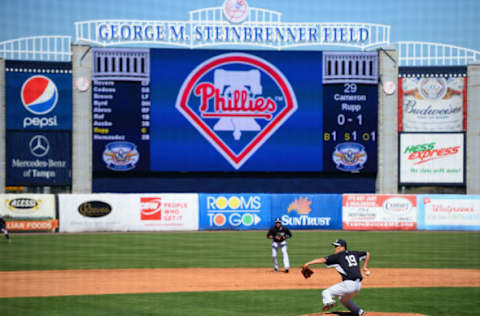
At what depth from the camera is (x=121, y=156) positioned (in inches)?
1761

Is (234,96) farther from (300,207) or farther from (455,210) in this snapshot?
(455,210)

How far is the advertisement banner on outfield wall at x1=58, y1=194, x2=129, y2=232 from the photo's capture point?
38.8m

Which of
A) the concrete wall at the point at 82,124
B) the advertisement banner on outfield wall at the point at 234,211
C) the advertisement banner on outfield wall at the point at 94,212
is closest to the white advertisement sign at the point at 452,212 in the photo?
the advertisement banner on outfield wall at the point at 234,211

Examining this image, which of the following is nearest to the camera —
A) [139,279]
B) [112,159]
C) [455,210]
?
[139,279]

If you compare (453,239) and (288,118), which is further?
(288,118)

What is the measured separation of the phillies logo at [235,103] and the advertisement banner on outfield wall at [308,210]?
17.5 ft

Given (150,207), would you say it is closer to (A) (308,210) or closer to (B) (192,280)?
(A) (308,210)

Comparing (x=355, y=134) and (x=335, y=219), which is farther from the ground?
(x=355, y=134)

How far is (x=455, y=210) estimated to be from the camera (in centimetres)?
4141

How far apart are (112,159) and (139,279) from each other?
25371 millimetres

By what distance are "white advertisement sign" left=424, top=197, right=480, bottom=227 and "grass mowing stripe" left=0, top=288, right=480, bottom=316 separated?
24.0 m

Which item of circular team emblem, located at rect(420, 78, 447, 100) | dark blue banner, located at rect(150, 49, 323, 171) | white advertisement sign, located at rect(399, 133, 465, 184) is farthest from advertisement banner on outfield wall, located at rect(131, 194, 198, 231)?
circular team emblem, located at rect(420, 78, 447, 100)

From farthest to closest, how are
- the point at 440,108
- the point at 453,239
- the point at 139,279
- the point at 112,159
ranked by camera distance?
the point at 440,108 → the point at 112,159 → the point at 453,239 → the point at 139,279

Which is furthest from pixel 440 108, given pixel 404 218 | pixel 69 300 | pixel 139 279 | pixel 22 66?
pixel 69 300
